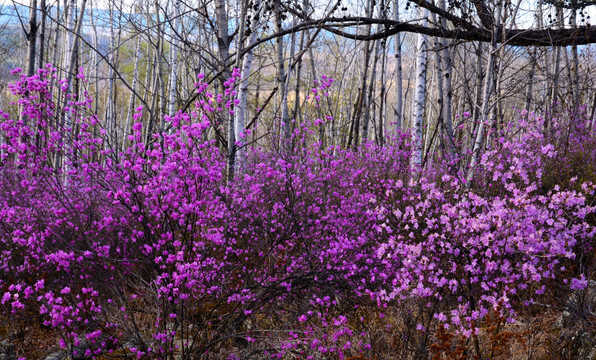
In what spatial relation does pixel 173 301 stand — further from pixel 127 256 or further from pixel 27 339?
pixel 27 339

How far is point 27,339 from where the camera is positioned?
441cm

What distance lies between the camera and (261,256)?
486 centimetres

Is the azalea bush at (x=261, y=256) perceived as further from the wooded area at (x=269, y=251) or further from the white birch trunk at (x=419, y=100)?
the white birch trunk at (x=419, y=100)

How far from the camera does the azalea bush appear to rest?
3.03 meters

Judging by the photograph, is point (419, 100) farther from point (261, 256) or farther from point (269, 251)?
point (269, 251)

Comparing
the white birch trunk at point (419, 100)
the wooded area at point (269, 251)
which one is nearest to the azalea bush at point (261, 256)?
the wooded area at point (269, 251)

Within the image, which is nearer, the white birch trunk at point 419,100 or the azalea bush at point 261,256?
the azalea bush at point 261,256

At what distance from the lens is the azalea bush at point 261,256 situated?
303cm

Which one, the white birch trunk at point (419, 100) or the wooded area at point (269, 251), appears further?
the white birch trunk at point (419, 100)

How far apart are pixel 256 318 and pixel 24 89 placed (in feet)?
9.32

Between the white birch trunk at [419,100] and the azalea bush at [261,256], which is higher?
the white birch trunk at [419,100]

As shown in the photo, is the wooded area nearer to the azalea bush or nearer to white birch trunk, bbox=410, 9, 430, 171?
the azalea bush

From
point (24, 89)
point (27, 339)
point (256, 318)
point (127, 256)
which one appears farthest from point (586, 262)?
point (27, 339)

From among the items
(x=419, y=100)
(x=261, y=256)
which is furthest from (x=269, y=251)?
(x=419, y=100)
